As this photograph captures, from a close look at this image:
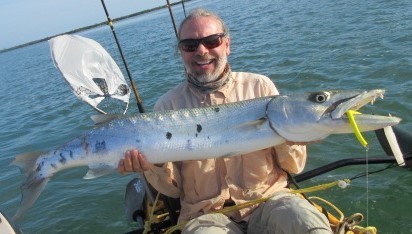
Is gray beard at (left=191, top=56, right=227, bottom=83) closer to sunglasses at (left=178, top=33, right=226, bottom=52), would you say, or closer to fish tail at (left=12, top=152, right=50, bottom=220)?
sunglasses at (left=178, top=33, right=226, bottom=52)

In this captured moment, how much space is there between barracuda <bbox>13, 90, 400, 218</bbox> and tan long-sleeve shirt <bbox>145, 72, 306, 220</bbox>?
40cm

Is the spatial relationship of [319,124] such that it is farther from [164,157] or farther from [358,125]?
[164,157]

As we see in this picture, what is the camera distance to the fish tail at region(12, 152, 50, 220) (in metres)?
3.98

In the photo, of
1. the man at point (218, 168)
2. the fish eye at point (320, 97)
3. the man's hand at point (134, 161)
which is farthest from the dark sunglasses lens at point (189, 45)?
the fish eye at point (320, 97)

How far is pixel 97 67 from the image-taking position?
727cm

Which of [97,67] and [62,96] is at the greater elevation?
[97,67]

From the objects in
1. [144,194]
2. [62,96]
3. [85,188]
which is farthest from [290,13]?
[144,194]

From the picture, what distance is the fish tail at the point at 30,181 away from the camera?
398 cm

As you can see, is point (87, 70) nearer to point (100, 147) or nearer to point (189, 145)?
point (100, 147)

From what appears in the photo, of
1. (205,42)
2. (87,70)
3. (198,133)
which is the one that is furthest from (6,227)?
(87,70)

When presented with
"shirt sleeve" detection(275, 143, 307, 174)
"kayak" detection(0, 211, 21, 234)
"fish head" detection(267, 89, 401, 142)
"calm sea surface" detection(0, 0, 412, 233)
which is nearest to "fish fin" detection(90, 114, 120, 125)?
"calm sea surface" detection(0, 0, 412, 233)

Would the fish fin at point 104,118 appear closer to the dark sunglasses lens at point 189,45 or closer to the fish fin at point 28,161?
the fish fin at point 28,161

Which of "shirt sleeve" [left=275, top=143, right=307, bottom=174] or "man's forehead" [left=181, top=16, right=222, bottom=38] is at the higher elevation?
"man's forehead" [left=181, top=16, right=222, bottom=38]

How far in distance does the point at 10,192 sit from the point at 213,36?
719cm
